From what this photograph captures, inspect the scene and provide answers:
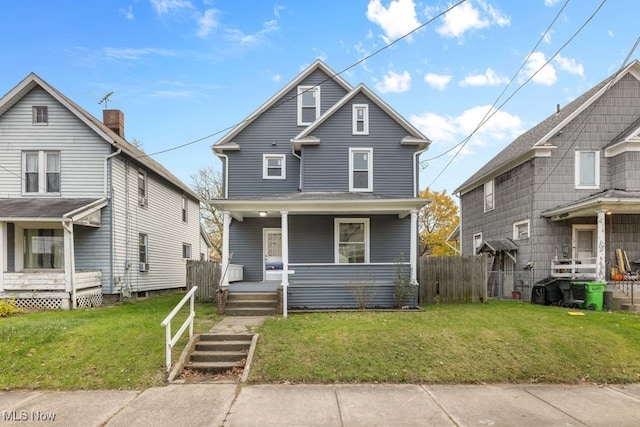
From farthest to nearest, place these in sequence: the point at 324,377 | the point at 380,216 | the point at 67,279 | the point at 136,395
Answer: the point at 380,216, the point at 67,279, the point at 324,377, the point at 136,395

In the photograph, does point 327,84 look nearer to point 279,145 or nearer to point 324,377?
point 279,145

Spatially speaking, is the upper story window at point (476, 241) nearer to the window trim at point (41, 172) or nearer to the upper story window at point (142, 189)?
the upper story window at point (142, 189)

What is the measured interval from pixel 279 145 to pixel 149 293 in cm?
914

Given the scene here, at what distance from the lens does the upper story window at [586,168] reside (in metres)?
14.2

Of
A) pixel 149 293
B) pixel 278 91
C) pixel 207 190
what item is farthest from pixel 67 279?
pixel 207 190

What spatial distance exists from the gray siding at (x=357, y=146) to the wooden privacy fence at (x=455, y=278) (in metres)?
2.71

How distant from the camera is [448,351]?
707 cm

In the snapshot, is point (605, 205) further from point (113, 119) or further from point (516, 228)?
point (113, 119)

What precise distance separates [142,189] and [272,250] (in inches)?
279

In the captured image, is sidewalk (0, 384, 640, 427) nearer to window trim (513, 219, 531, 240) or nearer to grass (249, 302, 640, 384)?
grass (249, 302, 640, 384)

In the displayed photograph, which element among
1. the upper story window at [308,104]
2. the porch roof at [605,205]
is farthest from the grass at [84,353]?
the porch roof at [605,205]

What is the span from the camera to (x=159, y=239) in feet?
59.9

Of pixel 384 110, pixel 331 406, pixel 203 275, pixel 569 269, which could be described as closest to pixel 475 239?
pixel 569 269

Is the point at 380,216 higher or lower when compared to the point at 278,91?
lower
